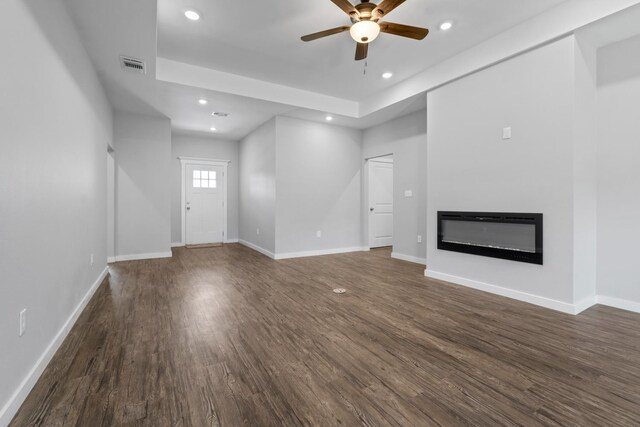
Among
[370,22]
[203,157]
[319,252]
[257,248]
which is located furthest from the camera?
[203,157]

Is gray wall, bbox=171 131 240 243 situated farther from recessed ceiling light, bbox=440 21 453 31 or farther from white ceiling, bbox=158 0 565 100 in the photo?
recessed ceiling light, bbox=440 21 453 31

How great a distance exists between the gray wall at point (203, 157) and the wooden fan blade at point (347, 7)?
5742 mm

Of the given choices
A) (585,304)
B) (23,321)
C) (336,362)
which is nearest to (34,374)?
(23,321)

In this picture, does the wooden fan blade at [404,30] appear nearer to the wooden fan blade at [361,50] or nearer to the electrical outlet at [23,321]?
the wooden fan blade at [361,50]

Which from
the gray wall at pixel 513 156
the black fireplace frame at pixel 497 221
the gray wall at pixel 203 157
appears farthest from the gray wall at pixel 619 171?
the gray wall at pixel 203 157

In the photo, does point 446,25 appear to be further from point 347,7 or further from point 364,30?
point 347,7

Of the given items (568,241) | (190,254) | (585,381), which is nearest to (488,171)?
(568,241)

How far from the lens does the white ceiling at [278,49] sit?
9.11ft

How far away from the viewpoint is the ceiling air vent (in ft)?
11.1

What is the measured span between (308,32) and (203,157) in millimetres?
5080

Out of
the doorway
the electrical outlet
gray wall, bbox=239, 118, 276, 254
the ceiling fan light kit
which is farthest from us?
the doorway

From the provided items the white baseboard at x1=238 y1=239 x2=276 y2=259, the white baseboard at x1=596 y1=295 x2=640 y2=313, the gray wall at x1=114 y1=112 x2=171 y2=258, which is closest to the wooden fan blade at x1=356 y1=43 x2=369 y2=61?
the white baseboard at x1=596 y1=295 x2=640 y2=313

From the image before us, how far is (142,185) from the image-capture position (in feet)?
17.9

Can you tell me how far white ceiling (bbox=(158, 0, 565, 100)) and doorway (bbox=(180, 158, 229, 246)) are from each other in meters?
3.71
